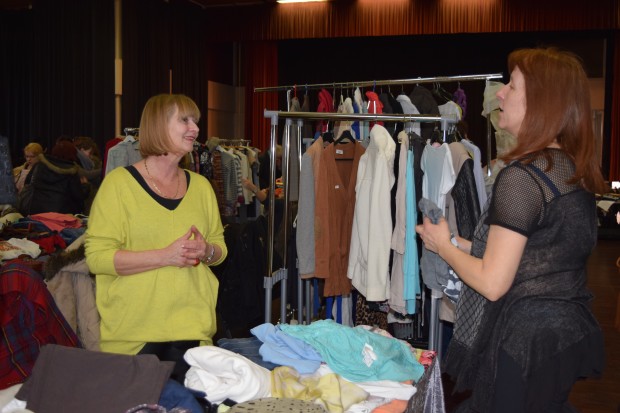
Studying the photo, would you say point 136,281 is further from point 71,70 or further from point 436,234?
point 71,70

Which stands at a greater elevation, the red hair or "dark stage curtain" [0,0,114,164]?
"dark stage curtain" [0,0,114,164]

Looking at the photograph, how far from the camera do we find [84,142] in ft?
25.4

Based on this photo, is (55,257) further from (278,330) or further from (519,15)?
(519,15)

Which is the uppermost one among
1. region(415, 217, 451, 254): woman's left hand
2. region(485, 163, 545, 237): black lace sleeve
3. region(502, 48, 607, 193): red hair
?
region(502, 48, 607, 193): red hair

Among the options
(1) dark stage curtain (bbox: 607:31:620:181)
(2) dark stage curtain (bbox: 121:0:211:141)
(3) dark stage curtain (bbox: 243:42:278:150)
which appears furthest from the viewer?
(3) dark stage curtain (bbox: 243:42:278:150)

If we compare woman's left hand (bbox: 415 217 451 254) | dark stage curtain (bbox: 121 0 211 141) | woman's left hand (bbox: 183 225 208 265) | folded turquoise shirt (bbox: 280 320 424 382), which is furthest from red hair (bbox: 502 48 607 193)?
dark stage curtain (bbox: 121 0 211 141)

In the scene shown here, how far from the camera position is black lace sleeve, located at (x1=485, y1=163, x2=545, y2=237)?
172cm

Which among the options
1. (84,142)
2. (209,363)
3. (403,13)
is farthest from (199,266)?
(403,13)

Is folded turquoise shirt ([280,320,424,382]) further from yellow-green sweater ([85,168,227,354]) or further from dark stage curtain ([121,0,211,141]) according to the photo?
dark stage curtain ([121,0,211,141])

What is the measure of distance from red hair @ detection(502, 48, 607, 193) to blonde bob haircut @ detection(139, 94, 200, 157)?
1.23m

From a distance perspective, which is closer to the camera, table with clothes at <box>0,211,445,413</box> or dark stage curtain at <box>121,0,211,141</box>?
table with clothes at <box>0,211,445,413</box>

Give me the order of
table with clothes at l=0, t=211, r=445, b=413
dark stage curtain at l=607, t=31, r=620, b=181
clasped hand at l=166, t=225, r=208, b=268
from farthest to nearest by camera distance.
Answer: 1. dark stage curtain at l=607, t=31, r=620, b=181
2. clasped hand at l=166, t=225, r=208, b=268
3. table with clothes at l=0, t=211, r=445, b=413

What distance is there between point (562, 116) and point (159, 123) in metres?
1.38

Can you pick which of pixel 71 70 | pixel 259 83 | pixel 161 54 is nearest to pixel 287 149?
pixel 71 70
